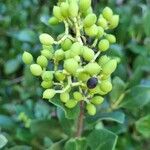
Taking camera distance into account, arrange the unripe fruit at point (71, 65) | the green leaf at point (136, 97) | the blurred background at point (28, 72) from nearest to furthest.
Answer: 1. the unripe fruit at point (71, 65)
2. the green leaf at point (136, 97)
3. the blurred background at point (28, 72)

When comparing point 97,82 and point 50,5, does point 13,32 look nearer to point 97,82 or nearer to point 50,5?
point 50,5

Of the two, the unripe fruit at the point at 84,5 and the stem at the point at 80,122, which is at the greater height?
the unripe fruit at the point at 84,5

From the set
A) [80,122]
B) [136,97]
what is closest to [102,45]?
[80,122]

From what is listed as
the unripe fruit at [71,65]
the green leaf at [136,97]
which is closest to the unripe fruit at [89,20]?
the unripe fruit at [71,65]

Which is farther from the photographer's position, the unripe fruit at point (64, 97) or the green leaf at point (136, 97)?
the green leaf at point (136, 97)

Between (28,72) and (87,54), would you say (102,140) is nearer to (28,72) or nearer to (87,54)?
(87,54)

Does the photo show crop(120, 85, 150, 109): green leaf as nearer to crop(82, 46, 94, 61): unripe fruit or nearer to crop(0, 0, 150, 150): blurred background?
crop(0, 0, 150, 150): blurred background

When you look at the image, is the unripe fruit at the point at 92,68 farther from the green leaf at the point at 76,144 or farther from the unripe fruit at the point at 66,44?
the green leaf at the point at 76,144

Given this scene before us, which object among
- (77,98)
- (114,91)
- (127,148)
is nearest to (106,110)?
(114,91)
